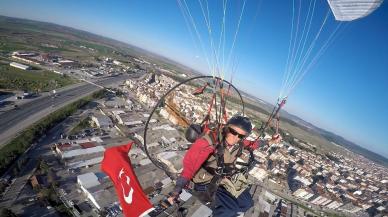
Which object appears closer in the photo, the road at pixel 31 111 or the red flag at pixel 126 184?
the red flag at pixel 126 184

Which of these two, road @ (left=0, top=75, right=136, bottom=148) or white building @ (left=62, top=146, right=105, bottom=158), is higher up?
white building @ (left=62, top=146, right=105, bottom=158)

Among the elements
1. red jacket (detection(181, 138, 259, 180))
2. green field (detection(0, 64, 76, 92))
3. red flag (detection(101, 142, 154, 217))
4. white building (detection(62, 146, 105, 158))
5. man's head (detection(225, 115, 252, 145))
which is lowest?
green field (detection(0, 64, 76, 92))

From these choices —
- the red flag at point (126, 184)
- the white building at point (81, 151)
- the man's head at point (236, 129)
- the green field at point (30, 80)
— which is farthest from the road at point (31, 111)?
the man's head at point (236, 129)

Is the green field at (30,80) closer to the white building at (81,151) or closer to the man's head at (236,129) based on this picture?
the white building at (81,151)

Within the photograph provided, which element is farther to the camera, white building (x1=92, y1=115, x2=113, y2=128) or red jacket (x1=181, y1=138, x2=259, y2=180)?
white building (x1=92, y1=115, x2=113, y2=128)

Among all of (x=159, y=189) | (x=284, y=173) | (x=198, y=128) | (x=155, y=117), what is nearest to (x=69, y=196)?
(x=159, y=189)

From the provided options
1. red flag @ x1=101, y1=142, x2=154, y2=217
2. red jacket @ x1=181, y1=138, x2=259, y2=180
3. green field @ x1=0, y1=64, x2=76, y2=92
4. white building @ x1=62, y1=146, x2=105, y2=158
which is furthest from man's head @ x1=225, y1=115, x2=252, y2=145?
green field @ x1=0, y1=64, x2=76, y2=92

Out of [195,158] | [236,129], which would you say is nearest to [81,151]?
[236,129]

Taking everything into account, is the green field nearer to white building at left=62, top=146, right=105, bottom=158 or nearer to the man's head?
white building at left=62, top=146, right=105, bottom=158
